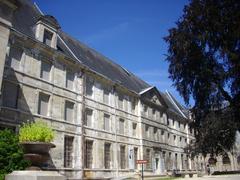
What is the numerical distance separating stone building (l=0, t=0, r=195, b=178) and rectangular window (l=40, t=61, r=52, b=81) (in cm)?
7

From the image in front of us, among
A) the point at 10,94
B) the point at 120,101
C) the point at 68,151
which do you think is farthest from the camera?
the point at 120,101

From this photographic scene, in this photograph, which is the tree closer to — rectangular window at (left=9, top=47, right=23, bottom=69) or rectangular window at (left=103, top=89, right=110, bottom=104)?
rectangular window at (left=9, top=47, right=23, bottom=69)

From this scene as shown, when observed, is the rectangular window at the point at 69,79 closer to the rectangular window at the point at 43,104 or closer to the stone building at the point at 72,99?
the stone building at the point at 72,99

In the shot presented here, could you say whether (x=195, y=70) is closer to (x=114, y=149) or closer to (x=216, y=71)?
(x=216, y=71)

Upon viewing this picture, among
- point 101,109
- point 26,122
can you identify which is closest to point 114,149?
point 101,109

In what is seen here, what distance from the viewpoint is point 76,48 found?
2825 cm

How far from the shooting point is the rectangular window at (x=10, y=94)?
59.0 feet

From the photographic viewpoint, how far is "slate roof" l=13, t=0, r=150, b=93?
2169 centimetres

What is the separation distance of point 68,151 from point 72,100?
12.4 ft

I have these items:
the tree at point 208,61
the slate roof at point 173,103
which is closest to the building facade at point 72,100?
the tree at point 208,61

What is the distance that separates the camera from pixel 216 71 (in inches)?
617

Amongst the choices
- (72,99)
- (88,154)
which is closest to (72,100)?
(72,99)

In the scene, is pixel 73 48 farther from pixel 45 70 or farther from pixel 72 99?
pixel 45 70

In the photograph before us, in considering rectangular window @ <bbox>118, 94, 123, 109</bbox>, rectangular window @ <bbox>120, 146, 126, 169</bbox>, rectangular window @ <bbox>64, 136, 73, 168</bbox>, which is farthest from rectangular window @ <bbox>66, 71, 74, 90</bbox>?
rectangular window @ <bbox>120, 146, 126, 169</bbox>
